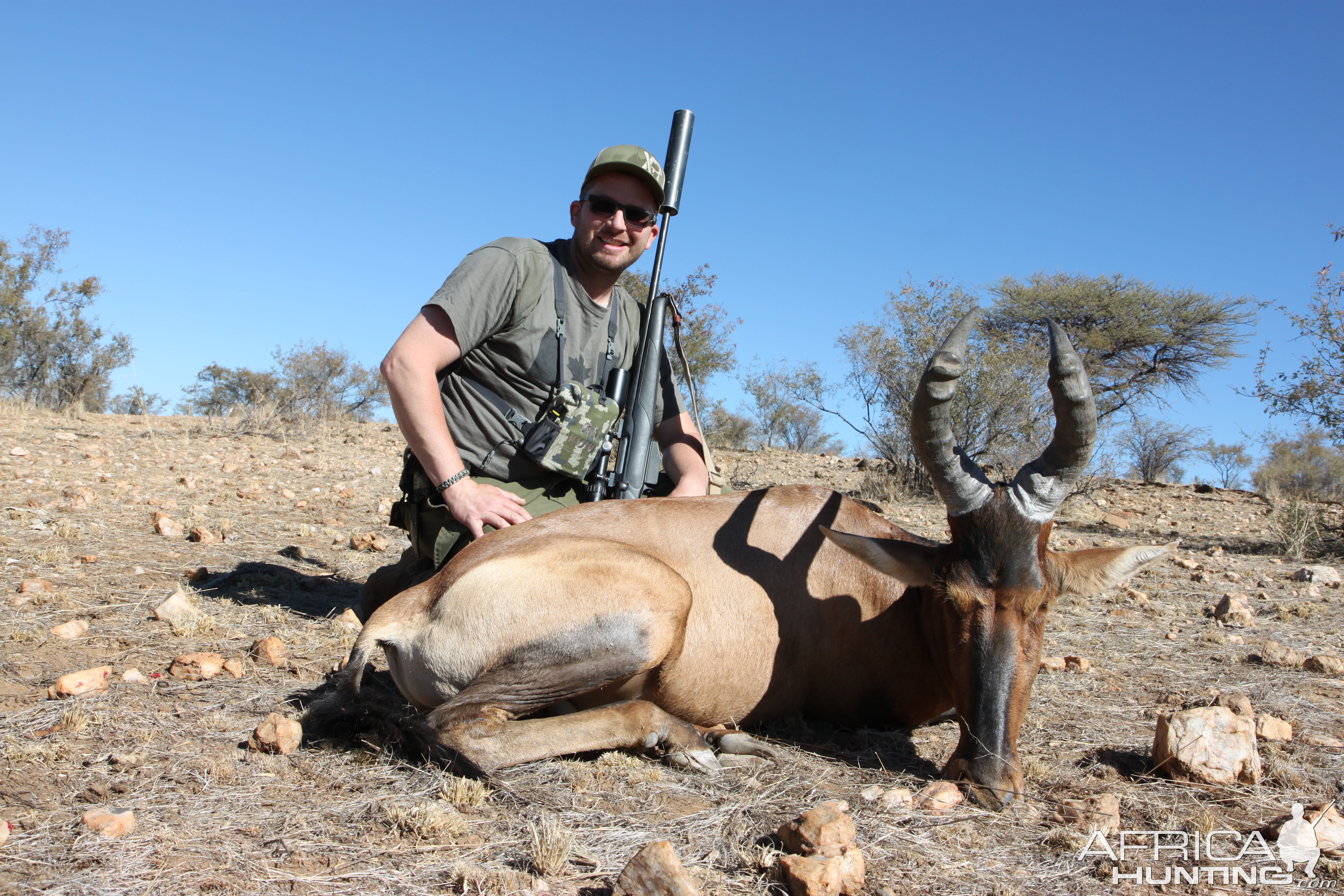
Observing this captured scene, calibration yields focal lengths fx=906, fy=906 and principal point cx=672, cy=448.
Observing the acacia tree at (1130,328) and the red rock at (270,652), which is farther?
the acacia tree at (1130,328)

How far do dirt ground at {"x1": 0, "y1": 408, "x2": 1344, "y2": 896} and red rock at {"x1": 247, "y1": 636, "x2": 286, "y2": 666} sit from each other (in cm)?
4

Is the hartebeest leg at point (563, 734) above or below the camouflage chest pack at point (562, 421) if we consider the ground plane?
below

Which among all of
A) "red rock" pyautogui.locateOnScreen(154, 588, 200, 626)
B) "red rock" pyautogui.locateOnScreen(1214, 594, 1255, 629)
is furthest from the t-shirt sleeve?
"red rock" pyautogui.locateOnScreen(1214, 594, 1255, 629)

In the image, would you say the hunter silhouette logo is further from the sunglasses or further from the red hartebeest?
the sunglasses

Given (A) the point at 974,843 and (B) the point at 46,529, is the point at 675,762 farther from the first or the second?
(B) the point at 46,529

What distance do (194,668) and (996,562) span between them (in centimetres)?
330

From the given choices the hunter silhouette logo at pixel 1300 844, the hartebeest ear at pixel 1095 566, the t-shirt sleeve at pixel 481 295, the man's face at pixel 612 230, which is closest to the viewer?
the hunter silhouette logo at pixel 1300 844

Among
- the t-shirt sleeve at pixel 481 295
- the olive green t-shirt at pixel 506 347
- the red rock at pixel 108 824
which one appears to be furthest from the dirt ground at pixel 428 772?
the t-shirt sleeve at pixel 481 295

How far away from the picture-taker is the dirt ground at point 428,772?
2.36 metres

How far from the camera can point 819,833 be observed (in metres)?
2.39

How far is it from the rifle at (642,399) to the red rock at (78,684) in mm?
2343

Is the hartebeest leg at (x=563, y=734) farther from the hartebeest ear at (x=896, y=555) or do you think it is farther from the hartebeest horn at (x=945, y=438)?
the hartebeest horn at (x=945, y=438)

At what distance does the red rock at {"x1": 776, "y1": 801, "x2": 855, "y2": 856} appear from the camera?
2.37 metres

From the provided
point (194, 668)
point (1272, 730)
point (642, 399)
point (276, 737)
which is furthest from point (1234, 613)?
point (194, 668)
